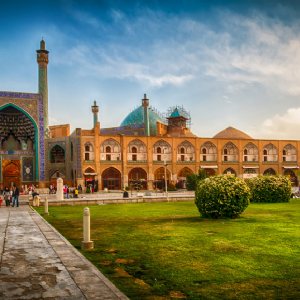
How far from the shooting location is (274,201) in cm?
2458

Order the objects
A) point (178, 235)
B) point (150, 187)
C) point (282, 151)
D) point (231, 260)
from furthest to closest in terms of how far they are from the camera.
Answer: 1. point (282, 151)
2. point (150, 187)
3. point (178, 235)
4. point (231, 260)

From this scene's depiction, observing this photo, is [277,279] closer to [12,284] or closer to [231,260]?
[231,260]

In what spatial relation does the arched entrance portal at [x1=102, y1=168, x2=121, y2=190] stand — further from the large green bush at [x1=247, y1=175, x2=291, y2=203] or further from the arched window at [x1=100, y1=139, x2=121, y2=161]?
the large green bush at [x1=247, y1=175, x2=291, y2=203]

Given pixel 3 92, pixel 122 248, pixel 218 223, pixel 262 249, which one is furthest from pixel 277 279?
pixel 3 92

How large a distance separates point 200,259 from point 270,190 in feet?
60.6

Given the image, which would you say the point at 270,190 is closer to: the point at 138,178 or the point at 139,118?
the point at 138,178

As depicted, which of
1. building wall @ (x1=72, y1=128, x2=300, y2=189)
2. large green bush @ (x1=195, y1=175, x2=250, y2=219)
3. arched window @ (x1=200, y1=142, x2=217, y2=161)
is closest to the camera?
large green bush @ (x1=195, y1=175, x2=250, y2=219)

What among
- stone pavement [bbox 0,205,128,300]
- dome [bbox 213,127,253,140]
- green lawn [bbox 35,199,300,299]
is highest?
dome [bbox 213,127,253,140]

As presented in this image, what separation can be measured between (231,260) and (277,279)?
1.36 meters

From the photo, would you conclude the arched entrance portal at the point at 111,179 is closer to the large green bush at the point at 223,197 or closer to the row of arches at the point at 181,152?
the row of arches at the point at 181,152

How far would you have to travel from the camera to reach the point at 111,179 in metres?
49.0

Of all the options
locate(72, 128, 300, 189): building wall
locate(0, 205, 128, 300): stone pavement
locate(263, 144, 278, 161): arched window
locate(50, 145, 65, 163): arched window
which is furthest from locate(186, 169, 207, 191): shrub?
locate(0, 205, 128, 300): stone pavement

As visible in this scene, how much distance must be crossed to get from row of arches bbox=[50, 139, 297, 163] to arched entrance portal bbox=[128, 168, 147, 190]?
146 cm

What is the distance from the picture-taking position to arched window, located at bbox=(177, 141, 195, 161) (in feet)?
173
